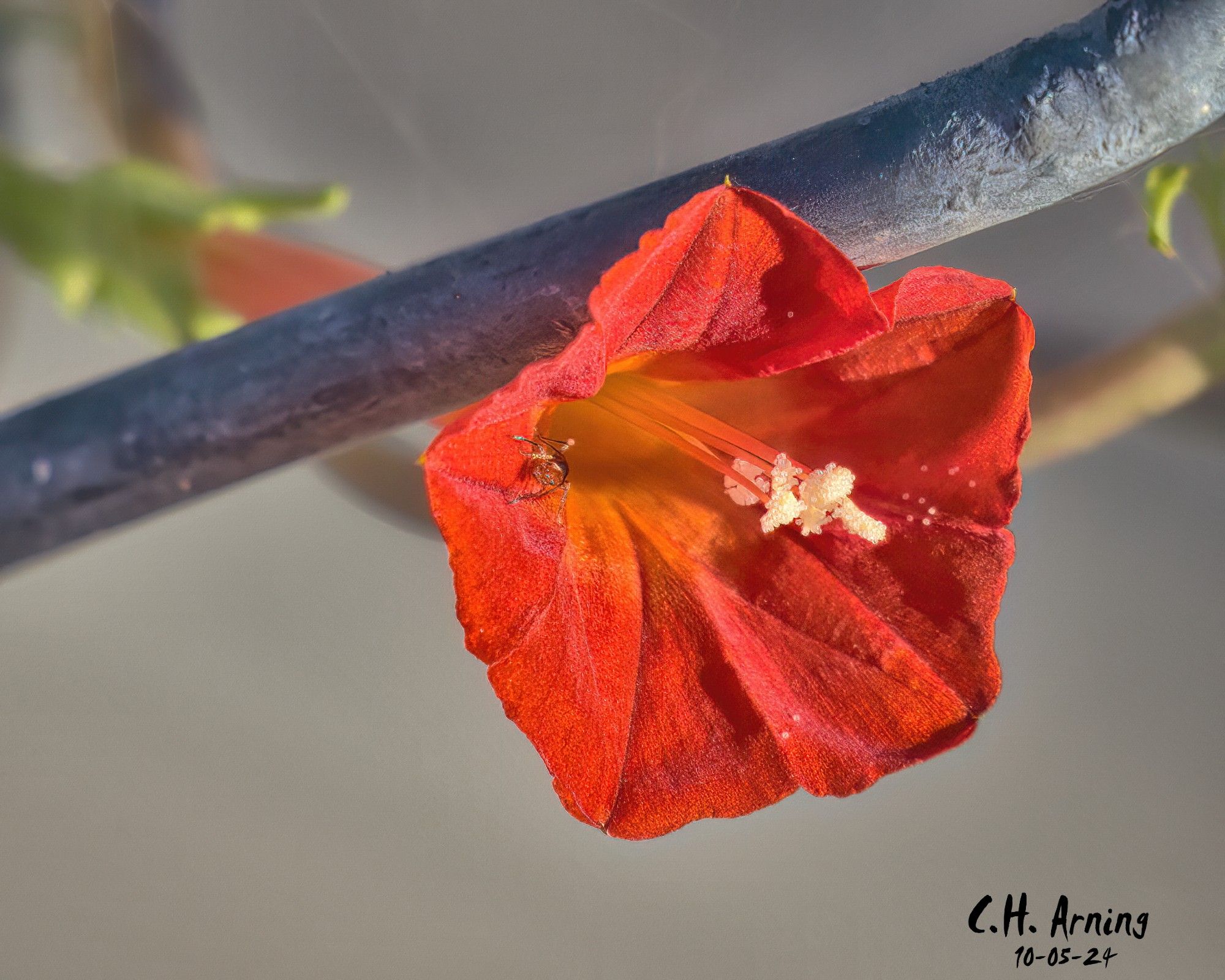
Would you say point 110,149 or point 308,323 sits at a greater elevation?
point 110,149

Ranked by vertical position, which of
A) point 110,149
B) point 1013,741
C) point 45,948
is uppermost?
point 110,149

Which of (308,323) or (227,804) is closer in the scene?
(308,323)

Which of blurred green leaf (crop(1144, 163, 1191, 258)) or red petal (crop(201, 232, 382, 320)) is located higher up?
blurred green leaf (crop(1144, 163, 1191, 258))

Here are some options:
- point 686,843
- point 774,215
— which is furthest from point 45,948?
point 774,215

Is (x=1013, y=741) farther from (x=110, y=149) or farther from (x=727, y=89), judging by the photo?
(x=110, y=149)

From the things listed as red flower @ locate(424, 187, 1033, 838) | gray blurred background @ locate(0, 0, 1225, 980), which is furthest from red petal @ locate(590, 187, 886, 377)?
gray blurred background @ locate(0, 0, 1225, 980)

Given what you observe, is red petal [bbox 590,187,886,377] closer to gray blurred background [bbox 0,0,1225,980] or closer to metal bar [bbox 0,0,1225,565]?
metal bar [bbox 0,0,1225,565]

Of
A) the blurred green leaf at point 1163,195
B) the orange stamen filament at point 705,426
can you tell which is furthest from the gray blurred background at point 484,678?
the orange stamen filament at point 705,426

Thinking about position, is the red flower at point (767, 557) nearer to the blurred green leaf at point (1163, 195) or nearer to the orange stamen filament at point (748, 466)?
the orange stamen filament at point (748, 466)
